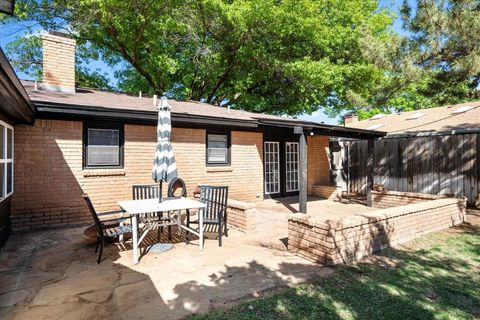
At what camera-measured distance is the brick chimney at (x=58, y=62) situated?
8070mm

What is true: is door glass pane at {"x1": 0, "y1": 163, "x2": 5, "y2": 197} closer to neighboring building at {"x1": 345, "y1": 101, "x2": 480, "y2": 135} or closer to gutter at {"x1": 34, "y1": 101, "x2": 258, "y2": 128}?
gutter at {"x1": 34, "y1": 101, "x2": 258, "y2": 128}

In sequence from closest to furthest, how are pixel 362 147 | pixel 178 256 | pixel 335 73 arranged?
pixel 178 256 < pixel 362 147 < pixel 335 73

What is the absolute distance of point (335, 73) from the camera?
1531 cm

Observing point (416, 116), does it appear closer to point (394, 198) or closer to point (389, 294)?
point (394, 198)

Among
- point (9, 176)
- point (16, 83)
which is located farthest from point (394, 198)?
point (9, 176)

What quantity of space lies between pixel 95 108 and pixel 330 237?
20.4 ft

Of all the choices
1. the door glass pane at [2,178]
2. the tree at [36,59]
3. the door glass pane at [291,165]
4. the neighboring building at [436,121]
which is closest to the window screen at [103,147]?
the door glass pane at [2,178]

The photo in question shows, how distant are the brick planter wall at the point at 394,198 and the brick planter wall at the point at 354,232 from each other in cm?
248

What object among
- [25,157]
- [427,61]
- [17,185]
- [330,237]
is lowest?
[330,237]

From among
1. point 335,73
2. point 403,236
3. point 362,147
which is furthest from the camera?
point 335,73

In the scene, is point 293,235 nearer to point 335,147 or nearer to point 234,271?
point 234,271

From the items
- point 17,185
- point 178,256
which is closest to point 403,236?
point 178,256

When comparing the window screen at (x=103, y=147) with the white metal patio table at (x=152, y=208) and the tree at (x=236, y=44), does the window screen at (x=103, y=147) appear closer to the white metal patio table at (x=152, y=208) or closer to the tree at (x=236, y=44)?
the white metal patio table at (x=152, y=208)

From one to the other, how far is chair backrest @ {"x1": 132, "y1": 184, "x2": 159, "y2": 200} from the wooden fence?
10.4 metres
